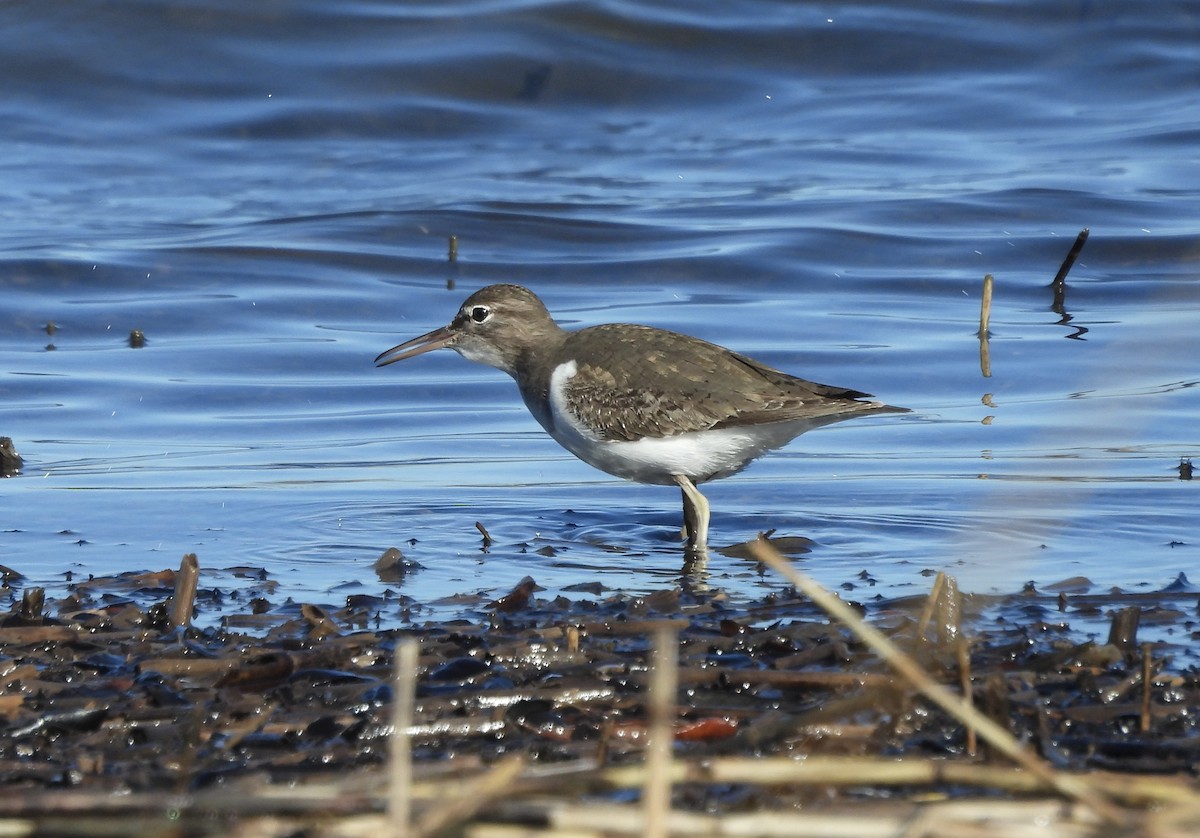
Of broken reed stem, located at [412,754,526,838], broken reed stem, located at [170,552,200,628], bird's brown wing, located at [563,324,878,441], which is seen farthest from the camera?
bird's brown wing, located at [563,324,878,441]

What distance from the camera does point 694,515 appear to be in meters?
7.82

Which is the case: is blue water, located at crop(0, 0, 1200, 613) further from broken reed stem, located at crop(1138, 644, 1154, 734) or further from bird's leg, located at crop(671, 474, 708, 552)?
broken reed stem, located at crop(1138, 644, 1154, 734)

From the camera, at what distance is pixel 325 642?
5.38 meters

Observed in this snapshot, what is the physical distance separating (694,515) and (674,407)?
548 mm

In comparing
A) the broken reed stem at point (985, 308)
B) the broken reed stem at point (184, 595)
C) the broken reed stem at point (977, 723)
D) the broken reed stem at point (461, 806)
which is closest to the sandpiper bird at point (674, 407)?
the broken reed stem at point (184, 595)

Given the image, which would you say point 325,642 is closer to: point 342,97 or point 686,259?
point 686,259

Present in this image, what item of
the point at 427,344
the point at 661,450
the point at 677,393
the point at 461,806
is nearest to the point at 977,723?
the point at 461,806

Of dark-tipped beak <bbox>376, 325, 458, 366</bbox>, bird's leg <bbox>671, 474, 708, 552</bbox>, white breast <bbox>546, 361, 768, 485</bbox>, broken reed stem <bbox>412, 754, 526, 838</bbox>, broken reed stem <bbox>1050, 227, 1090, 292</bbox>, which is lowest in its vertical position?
broken reed stem <bbox>412, 754, 526, 838</bbox>


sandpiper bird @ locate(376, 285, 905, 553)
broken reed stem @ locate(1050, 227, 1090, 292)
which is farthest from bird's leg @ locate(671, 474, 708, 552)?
broken reed stem @ locate(1050, 227, 1090, 292)

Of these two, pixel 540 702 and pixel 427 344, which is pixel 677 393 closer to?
pixel 427 344

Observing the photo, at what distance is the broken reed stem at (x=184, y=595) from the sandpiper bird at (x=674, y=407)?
8.50 feet

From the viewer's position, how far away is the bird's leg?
7602mm

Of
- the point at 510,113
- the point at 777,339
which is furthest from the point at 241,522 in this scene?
the point at 510,113

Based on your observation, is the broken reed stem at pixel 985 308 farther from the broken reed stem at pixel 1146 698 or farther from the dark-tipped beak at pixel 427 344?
the broken reed stem at pixel 1146 698
